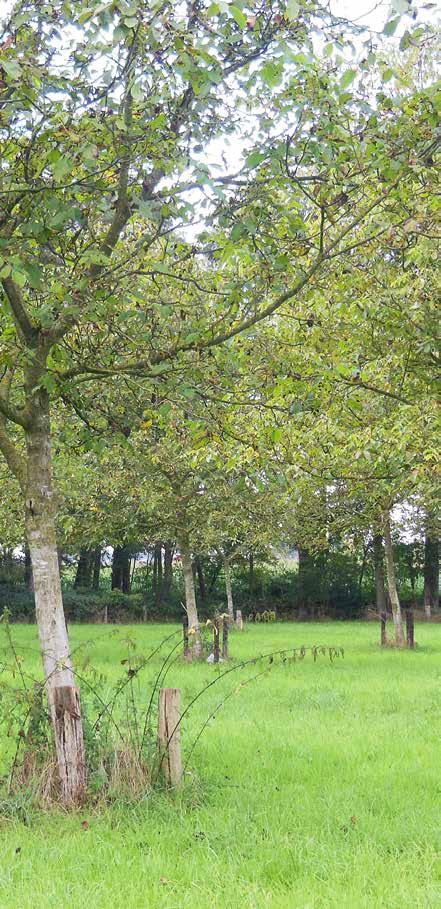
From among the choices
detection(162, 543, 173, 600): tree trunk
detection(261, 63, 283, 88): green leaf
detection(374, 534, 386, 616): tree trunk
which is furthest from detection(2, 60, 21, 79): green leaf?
detection(162, 543, 173, 600): tree trunk

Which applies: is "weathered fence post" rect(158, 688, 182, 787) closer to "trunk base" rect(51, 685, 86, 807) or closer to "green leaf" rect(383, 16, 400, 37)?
"trunk base" rect(51, 685, 86, 807)

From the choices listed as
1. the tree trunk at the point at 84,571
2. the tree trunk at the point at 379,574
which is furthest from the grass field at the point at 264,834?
the tree trunk at the point at 84,571

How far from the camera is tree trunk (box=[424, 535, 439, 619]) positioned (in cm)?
4219

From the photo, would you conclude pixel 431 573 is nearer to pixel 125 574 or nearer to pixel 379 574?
pixel 379 574

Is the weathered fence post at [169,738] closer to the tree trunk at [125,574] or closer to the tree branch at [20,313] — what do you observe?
the tree branch at [20,313]

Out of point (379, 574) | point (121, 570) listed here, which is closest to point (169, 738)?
point (379, 574)

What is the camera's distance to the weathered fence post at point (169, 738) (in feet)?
22.0

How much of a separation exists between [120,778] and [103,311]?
383 centimetres

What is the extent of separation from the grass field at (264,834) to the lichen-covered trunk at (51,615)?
0.38 meters

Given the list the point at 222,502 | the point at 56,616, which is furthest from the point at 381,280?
the point at 222,502

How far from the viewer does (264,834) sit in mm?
5945

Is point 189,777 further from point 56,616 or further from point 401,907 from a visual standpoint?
point 401,907

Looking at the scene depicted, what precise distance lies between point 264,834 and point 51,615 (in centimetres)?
243

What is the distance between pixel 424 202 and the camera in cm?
677
